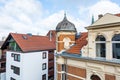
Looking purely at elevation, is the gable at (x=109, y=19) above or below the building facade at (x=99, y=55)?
above

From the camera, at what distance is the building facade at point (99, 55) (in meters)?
10.8

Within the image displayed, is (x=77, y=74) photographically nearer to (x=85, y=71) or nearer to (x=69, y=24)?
(x=85, y=71)

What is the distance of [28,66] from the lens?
76.3 feet

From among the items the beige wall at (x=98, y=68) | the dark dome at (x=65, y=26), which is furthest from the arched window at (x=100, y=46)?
the dark dome at (x=65, y=26)

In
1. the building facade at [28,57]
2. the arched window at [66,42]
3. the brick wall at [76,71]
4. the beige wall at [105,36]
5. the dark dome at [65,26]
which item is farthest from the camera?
the building facade at [28,57]

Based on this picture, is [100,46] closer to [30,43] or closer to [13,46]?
[30,43]

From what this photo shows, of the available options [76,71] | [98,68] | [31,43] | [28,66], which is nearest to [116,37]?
[98,68]

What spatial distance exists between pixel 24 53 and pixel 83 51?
12410 millimetres

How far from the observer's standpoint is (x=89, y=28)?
493 inches

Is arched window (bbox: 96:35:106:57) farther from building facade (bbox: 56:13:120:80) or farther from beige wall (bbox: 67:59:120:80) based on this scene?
beige wall (bbox: 67:59:120:80)

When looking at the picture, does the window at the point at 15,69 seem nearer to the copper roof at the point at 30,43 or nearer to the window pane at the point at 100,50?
the copper roof at the point at 30,43

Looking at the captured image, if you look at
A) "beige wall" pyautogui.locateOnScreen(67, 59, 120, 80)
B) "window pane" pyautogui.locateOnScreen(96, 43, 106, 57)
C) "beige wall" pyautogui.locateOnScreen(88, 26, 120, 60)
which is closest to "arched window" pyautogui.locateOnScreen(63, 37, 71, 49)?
"beige wall" pyautogui.locateOnScreen(67, 59, 120, 80)

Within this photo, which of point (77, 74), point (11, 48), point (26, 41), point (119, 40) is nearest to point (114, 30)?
point (119, 40)

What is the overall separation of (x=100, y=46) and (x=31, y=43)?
52.3ft
